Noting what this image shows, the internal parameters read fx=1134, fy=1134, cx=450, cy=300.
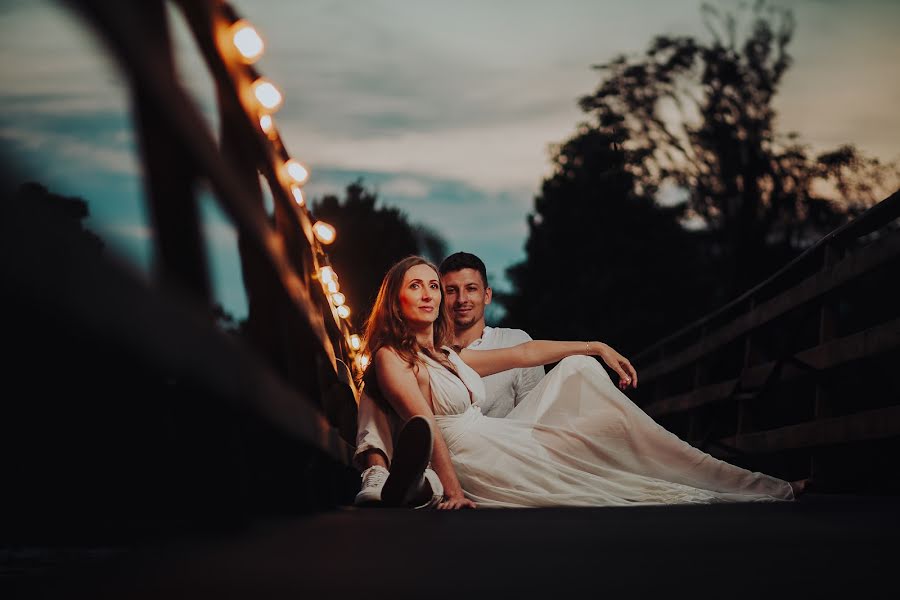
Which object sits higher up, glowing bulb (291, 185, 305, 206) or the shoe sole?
glowing bulb (291, 185, 305, 206)

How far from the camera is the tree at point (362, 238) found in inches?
1125

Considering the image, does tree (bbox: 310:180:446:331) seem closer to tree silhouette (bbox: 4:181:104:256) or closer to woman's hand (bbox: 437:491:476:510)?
woman's hand (bbox: 437:491:476:510)

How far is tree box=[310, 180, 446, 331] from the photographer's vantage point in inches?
1125

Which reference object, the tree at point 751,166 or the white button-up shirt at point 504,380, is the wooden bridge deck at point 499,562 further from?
the tree at point 751,166

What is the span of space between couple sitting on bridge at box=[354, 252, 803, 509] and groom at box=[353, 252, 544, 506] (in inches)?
0.4

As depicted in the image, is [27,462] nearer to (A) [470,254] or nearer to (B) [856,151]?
(A) [470,254]

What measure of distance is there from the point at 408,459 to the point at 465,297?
2.53 m

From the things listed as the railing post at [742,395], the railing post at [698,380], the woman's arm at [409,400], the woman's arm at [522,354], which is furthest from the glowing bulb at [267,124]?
the railing post at [698,380]

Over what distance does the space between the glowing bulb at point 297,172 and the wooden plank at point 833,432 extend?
2472 mm

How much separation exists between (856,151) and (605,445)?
18410mm

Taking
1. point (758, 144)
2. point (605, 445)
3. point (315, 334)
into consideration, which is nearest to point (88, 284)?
point (315, 334)

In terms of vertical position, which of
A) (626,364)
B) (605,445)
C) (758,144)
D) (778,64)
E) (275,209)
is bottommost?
(605,445)

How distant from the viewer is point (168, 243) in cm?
206

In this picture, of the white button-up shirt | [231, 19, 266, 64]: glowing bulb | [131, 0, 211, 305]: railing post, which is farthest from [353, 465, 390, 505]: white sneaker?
[131, 0, 211, 305]: railing post
